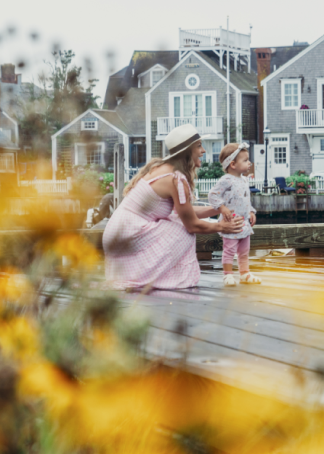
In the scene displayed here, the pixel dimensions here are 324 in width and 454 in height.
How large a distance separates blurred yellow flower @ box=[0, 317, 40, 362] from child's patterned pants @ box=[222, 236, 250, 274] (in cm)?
274

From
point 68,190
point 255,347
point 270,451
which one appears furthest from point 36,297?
point 255,347

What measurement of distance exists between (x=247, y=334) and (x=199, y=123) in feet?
100

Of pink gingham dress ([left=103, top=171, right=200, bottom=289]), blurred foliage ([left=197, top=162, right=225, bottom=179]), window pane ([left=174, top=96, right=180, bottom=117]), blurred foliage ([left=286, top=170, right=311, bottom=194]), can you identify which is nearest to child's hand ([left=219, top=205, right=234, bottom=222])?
pink gingham dress ([left=103, top=171, right=200, bottom=289])

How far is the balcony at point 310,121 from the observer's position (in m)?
29.9

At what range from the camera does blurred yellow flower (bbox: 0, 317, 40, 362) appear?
1255 mm

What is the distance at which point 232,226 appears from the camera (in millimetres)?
3668

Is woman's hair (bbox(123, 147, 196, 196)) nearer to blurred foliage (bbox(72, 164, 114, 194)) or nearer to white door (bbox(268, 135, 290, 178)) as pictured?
blurred foliage (bbox(72, 164, 114, 194))

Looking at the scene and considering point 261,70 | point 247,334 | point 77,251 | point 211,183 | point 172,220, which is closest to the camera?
point 77,251

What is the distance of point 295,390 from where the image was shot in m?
1.50

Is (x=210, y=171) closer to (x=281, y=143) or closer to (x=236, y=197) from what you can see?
(x=281, y=143)

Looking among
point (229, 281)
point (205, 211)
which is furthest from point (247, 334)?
point (205, 211)

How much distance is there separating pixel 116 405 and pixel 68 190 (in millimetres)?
447

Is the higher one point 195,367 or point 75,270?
point 75,270

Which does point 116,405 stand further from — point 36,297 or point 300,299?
point 300,299
